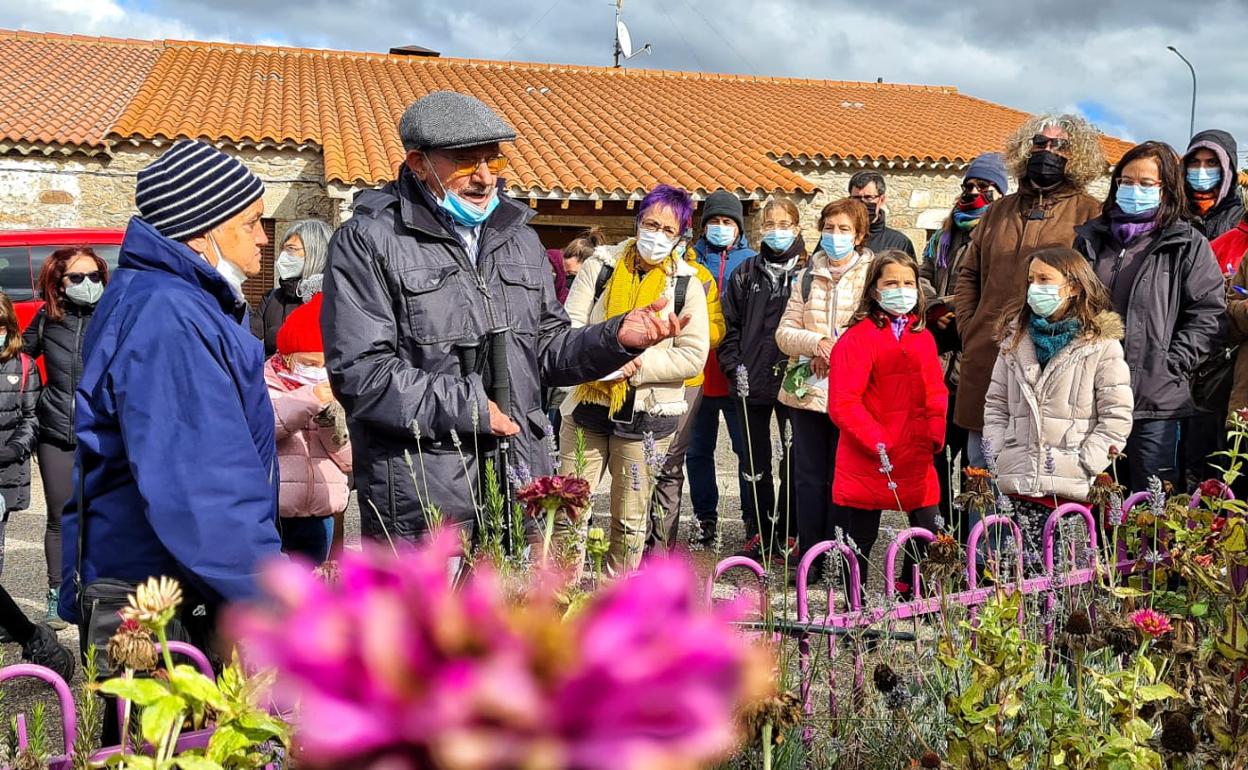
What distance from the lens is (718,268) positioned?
6395 millimetres

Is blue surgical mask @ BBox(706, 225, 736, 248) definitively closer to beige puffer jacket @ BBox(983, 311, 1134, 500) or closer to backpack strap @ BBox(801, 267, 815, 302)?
backpack strap @ BBox(801, 267, 815, 302)

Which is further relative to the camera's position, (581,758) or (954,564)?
(954,564)

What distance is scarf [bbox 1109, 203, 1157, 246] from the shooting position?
453 centimetres

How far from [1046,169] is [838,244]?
938 mm

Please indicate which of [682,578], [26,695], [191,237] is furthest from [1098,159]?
[682,578]

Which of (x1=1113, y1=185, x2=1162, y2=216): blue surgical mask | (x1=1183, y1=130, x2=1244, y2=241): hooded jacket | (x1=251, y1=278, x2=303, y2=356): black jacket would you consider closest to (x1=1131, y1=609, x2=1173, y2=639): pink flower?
(x1=1113, y1=185, x2=1162, y2=216): blue surgical mask

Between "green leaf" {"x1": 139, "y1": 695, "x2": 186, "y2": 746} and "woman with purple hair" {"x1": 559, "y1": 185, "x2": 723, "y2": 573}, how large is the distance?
10.9ft

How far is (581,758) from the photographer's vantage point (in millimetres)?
373

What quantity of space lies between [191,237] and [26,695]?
8.47ft

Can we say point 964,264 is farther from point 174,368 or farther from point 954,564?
point 174,368

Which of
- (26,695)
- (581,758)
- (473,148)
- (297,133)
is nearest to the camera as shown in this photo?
(581,758)

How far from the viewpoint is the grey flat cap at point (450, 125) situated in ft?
9.12

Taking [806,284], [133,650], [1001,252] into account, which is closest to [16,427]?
[806,284]

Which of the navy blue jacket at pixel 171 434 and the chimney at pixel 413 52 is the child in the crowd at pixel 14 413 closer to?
the navy blue jacket at pixel 171 434
